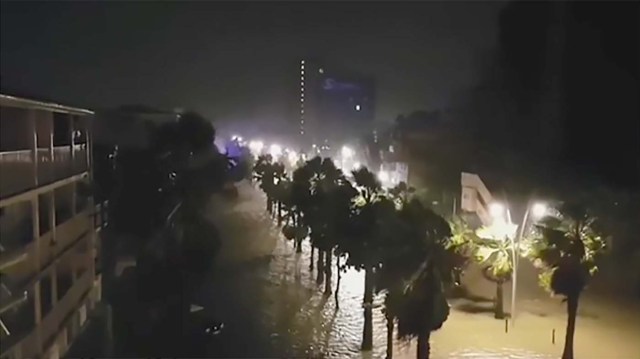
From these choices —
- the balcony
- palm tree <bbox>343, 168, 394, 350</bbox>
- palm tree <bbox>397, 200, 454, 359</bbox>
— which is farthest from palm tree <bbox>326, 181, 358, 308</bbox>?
the balcony

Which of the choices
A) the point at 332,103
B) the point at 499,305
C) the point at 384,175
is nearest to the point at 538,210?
the point at 499,305

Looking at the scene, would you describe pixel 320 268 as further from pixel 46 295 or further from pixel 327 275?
pixel 46 295

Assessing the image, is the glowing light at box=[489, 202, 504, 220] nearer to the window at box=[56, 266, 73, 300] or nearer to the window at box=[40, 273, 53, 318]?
the window at box=[56, 266, 73, 300]

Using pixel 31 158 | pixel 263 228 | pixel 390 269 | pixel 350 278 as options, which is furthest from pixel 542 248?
pixel 31 158

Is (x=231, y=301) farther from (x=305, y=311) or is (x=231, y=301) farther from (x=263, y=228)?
(x=263, y=228)

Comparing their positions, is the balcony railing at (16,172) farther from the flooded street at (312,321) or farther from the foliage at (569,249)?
the foliage at (569,249)

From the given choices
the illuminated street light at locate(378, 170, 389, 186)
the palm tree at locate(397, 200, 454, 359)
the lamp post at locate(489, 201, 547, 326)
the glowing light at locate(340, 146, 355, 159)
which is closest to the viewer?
the palm tree at locate(397, 200, 454, 359)
